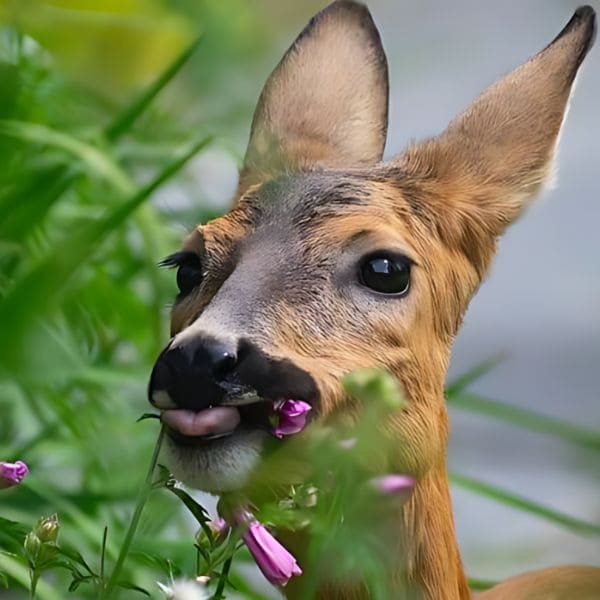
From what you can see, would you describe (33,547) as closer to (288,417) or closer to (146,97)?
(288,417)

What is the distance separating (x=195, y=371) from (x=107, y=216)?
2.26 feet

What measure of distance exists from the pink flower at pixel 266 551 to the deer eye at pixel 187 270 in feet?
1.09

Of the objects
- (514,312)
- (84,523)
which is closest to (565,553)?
(84,523)

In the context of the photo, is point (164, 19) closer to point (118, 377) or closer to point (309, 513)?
point (118, 377)

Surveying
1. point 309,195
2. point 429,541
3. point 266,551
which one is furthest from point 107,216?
point 266,551

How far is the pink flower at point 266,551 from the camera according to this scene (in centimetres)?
123

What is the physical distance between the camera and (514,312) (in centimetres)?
443

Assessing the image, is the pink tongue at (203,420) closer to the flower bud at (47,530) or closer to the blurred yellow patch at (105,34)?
the flower bud at (47,530)

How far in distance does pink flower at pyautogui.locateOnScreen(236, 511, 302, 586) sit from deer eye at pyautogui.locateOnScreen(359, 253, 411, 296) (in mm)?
309

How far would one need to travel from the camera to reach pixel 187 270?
1.53 m

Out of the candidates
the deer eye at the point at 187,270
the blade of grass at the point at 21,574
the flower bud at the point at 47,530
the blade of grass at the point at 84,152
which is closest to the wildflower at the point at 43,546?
the flower bud at the point at 47,530

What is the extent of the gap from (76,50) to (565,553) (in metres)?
1.09

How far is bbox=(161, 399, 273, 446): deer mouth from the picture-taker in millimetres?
1242

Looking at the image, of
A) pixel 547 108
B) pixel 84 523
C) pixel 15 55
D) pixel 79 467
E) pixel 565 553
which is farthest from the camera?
pixel 79 467
